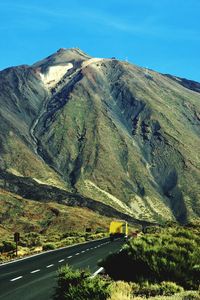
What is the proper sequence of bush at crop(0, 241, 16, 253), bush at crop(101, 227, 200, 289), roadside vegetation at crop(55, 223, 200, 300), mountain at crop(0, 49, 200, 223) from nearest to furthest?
roadside vegetation at crop(55, 223, 200, 300) → bush at crop(101, 227, 200, 289) → bush at crop(0, 241, 16, 253) → mountain at crop(0, 49, 200, 223)

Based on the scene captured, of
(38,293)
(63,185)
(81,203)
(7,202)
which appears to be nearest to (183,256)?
(38,293)


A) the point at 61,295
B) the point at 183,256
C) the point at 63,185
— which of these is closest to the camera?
the point at 61,295

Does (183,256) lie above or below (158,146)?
below

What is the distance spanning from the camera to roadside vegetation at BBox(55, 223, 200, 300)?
1108 cm

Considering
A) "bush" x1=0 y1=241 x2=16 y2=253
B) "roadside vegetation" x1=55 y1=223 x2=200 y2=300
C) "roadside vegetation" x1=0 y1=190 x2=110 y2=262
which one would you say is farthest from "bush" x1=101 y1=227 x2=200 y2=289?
"roadside vegetation" x1=0 y1=190 x2=110 y2=262

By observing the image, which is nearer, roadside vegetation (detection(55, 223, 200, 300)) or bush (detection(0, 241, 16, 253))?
roadside vegetation (detection(55, 223, 200, 300))

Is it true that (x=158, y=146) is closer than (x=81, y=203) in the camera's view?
No

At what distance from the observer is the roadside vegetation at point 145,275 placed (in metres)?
11.1

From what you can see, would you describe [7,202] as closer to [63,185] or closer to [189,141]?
[63,185]

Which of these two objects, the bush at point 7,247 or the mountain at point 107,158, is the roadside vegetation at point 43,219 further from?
the bush at point 7,247

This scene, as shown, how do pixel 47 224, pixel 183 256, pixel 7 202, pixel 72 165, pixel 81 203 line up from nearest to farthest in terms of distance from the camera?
pixel 183 256
pixel 47 224
pixel 7 202
pixel 81 203
pixel 72 165

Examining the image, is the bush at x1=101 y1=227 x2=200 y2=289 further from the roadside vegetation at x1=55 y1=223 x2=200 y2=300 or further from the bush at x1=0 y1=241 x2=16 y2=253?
the bush at x1=0 y1=241 x2=16 y2=253

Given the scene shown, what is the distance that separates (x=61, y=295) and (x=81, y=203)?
362ft

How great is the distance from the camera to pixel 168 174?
16988cm
